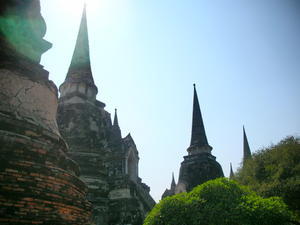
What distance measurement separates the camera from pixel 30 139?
4.52m

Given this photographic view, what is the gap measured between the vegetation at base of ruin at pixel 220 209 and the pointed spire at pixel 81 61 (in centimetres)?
810

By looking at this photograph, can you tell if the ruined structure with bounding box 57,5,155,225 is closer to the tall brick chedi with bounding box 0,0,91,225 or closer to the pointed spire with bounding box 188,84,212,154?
the tall brick chedi with bounding box 0,0,91,225

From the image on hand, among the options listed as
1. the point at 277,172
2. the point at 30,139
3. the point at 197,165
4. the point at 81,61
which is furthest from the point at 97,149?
the point at 197,165

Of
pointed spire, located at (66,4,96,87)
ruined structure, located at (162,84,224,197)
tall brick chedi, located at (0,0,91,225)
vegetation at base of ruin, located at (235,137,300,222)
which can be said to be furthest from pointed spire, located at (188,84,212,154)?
tall brick chedi, located at (0,0,91,225)

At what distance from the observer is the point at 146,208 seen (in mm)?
12602

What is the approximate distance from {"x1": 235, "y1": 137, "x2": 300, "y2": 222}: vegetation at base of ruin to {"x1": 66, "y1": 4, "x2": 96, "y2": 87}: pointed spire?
33.8ft

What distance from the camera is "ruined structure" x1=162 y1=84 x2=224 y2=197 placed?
20250 millimetres

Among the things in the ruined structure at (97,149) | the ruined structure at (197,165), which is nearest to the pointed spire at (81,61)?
the ruined structure at (97,149)

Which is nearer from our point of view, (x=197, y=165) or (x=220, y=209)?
(x=220, y=209)

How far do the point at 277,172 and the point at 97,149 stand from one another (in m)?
9.28

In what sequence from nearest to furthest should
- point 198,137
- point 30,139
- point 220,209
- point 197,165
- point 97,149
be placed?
point 30,139 → point 220,209 → point 97,149 → point 197,165 → point 198,137

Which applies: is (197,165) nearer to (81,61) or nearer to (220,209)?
(81,61)

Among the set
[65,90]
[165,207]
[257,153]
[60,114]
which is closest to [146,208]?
[165,207]

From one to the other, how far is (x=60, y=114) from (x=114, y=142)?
2895 mm
